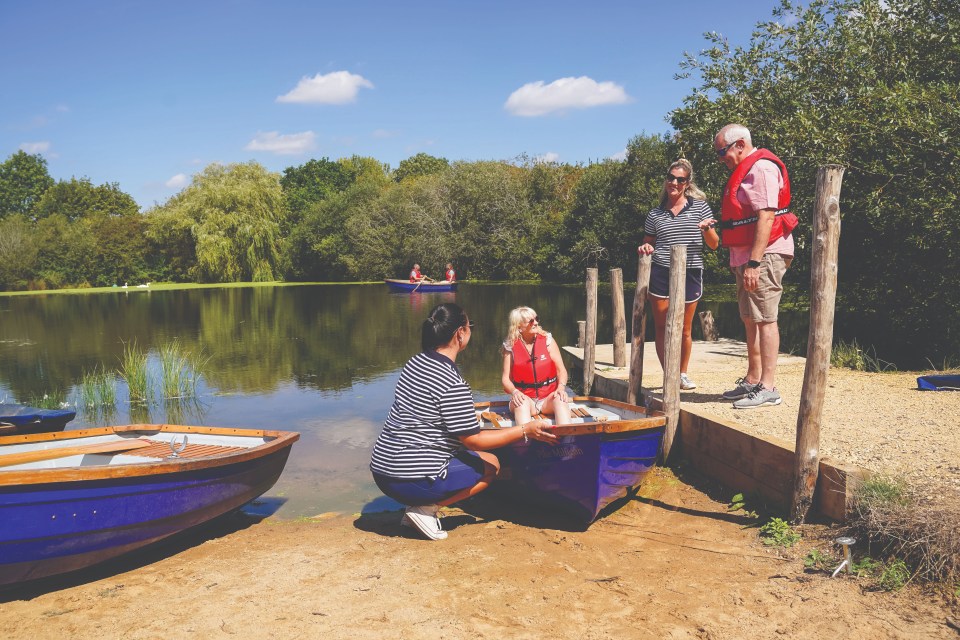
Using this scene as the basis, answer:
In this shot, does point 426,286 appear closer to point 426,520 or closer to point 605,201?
point 605,201

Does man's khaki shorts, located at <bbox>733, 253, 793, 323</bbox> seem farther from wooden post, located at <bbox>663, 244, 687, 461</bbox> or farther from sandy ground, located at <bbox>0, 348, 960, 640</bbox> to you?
sandy ground, located at <bbox>0, 348, 960, 640</bbox>

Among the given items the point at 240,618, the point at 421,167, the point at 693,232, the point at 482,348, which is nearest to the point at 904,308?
the point at 693,232

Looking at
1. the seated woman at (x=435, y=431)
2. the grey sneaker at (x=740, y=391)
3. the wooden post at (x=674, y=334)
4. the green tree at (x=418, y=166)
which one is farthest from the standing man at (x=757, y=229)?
the green tree at (x=418, y=166)

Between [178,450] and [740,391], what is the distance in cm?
Result: 532

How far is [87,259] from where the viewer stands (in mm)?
51125

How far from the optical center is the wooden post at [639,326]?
277 inches

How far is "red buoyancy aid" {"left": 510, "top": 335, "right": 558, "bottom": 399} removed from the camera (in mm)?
6082

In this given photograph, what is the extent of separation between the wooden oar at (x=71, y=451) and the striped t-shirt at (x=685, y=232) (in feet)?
17.3

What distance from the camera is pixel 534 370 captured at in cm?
611

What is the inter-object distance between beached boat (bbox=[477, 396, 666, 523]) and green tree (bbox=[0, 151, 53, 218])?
82.6 metres

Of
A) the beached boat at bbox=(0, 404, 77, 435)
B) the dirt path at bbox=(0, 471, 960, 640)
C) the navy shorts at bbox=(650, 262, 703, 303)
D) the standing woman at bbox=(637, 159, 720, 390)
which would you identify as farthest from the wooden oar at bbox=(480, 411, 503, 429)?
the beached boat at bbox=(0, 404, 77, 435)

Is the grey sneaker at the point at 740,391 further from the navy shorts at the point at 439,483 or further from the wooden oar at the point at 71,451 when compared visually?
the wooden oar at the point at 71,451

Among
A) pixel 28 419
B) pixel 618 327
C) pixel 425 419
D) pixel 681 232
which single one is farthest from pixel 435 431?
pixel 618 327

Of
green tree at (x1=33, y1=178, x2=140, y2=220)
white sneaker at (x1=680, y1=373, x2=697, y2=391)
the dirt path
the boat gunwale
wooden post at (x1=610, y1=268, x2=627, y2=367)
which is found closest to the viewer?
the dirt path
